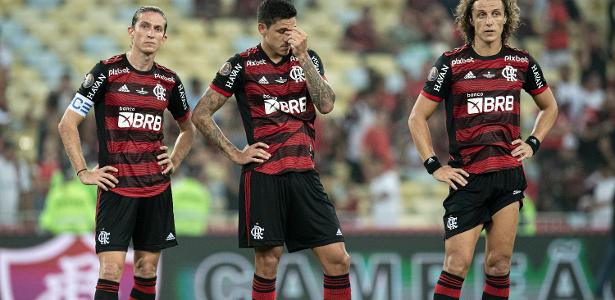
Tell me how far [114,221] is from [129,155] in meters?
0.48

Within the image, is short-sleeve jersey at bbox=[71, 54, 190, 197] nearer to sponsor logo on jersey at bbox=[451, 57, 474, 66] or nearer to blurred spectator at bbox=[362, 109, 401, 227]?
sponsor logo on jersey at bbox=[451, 57, 474, 66]

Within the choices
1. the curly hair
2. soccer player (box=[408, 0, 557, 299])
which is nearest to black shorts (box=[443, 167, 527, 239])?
soccer player (box=[408, 0, 557, 299])

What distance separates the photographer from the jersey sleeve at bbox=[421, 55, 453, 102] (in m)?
7.96

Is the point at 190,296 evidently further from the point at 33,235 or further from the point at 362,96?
the point at 362,96

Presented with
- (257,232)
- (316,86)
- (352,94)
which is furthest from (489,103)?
(352,94)

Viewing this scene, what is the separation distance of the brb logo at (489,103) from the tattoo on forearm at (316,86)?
101cm

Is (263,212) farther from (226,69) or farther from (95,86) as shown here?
(95,86)

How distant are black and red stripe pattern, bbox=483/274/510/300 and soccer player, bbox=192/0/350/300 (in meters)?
1.02

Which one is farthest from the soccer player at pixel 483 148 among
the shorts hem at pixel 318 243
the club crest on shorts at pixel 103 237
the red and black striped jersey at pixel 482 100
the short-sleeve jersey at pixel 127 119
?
the club crest on shorts at pixel 103 237

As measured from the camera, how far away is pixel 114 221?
792cm

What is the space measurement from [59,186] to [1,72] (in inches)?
118

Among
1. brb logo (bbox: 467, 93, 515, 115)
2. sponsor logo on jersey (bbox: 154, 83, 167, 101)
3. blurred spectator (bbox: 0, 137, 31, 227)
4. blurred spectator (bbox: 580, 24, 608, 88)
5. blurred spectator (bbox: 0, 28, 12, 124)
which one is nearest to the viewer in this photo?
brb logo (bbox: 467, 93, 515, 115)

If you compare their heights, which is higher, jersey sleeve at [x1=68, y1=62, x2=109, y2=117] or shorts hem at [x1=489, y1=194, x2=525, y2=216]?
jersey sleeve at [x1=68, y1=62, x2=109, y2=117]

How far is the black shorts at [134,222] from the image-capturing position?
25.9ft
